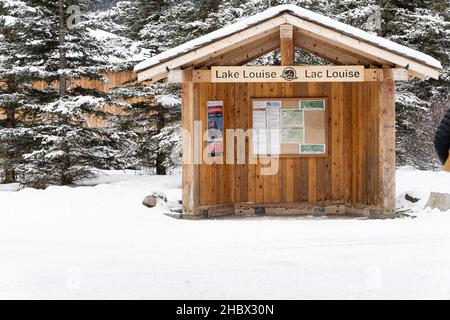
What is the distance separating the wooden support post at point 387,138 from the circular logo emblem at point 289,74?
5.44ft

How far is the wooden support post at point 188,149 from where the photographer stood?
1180 cm

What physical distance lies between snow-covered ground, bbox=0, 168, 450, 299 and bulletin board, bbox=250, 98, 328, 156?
1.68m

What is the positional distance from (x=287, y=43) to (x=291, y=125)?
1991mm

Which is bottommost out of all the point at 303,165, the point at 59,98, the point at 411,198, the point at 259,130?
the point at 411,198

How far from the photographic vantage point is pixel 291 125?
13008 millimetres

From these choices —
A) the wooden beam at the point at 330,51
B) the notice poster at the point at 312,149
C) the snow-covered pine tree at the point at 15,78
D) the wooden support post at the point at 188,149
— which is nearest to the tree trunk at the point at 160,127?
the snow-covered pine tree at the point at 15,78

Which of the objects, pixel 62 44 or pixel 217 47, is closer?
pixel 217 47

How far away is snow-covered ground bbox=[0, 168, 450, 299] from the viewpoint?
6.19 metres

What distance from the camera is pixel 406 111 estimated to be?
66.2ft

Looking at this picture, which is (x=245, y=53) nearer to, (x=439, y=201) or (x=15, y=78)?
(x=439, y=201)

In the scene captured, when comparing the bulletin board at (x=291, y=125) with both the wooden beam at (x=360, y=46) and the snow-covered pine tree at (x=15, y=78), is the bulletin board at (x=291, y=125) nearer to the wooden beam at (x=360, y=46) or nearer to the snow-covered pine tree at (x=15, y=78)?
the wooden beam at (x=360, y=46)

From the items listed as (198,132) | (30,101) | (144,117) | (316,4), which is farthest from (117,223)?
(316,4)

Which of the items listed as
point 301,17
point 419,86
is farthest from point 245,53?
point 419,86

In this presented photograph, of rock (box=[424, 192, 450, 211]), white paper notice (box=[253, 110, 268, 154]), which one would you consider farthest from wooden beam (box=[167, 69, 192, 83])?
rock (box=[424, 192, 450, 211])
